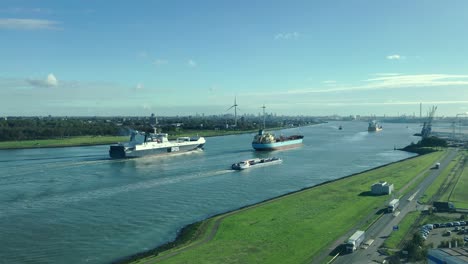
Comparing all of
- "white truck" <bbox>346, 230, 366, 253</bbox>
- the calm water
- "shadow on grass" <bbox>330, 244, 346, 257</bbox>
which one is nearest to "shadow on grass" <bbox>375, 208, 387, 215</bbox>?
"white truck" <bbox>346, 230, 366, 253</bbox>

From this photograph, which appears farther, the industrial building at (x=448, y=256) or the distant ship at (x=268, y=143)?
the distant ship at (x=268, y=143)

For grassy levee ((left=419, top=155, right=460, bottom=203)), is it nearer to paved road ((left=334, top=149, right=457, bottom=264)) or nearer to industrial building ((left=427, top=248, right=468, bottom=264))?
paved road ((left=334, top=149, right=457, bottom=264))

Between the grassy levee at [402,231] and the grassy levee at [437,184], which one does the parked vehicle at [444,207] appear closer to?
the grassy levee at [402,231]

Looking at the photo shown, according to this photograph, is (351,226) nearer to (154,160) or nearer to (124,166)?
(124,166)

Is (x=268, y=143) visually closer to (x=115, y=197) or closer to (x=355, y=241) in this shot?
(x=115, y=197)

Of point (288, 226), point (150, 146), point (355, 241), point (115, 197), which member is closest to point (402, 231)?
point (355, 241)

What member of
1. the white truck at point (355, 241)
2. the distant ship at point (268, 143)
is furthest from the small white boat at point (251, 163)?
the white truck at point (355, 241)
